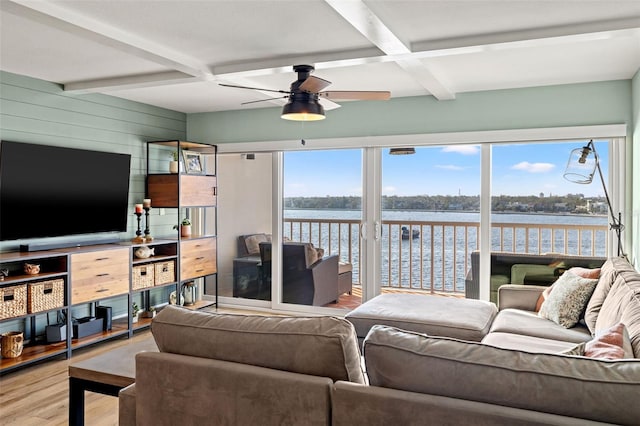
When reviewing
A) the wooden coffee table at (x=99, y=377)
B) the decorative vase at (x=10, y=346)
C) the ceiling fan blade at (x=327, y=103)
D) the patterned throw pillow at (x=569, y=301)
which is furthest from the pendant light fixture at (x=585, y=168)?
the decorative vase at (x=10, y=346)

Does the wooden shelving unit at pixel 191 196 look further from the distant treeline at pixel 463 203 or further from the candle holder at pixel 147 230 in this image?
the distant treeline at pixel 463 203

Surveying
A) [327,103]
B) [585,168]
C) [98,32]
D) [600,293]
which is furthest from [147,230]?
[585,168]

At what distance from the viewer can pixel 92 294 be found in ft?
14.9

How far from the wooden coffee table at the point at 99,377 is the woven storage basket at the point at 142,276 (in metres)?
2.73

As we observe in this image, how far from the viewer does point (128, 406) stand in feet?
6.62

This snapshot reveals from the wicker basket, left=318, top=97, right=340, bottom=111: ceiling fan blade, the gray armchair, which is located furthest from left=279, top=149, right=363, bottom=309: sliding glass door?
the wicker basket

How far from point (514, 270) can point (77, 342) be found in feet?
13.4

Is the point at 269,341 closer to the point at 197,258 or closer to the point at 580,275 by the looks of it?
the point at 580,275

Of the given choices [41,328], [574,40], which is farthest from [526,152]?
[41,328]

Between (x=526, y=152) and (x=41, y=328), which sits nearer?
(x=41, y=328)

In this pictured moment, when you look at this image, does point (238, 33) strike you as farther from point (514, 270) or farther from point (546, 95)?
point (514, 270)

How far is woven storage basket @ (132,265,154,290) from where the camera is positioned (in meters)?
5.06

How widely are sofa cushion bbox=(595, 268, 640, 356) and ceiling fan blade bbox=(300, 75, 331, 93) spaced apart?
2.11 metres

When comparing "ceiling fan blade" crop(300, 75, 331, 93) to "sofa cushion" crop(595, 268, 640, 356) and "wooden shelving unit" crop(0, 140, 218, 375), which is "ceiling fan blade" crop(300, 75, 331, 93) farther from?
"wooden shelving unit" crop(0, 140, 218, 375)
